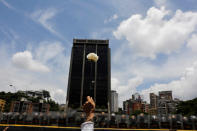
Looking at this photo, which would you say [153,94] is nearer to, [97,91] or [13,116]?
[97,91]

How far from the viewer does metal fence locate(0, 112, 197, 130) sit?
2133 centimetres

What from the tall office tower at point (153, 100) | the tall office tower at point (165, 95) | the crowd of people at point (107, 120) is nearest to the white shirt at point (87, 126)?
the crowd of people at point (107, 120)

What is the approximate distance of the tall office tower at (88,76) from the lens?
3435 inches

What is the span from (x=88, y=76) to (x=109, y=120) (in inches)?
2771

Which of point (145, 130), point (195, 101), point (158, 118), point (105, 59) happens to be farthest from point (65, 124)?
point (105, 59)

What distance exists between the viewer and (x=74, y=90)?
291 ft

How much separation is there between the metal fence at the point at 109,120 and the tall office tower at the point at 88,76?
63333mm

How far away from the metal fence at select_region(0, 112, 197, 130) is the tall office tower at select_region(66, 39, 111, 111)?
6333 centimetres

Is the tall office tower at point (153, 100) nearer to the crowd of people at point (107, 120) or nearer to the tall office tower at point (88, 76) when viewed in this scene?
the tall office tower at point (88, 76)

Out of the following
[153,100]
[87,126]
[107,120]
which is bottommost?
A: [107,120]

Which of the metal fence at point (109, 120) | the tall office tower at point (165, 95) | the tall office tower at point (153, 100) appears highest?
the tall office tower at point (165, 95)

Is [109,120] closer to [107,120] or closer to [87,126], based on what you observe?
[107,120]

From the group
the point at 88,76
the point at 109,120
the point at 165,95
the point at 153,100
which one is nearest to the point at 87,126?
the point at 109,120

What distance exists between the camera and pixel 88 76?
91.7 metres
